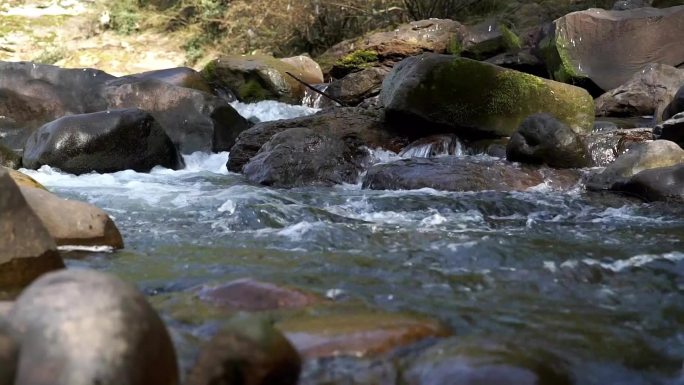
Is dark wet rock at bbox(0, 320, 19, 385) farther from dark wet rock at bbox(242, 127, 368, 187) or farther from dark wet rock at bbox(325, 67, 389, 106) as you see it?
dark wet rock at bbox(325, 67, 389, 106)

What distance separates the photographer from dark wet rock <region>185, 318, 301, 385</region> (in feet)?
7.29

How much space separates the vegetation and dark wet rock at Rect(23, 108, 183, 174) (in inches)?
291

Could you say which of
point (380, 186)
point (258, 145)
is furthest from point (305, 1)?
point (380, 186)

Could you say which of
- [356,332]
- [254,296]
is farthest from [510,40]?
[356,332]

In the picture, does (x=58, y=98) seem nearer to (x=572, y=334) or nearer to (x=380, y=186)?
(x=380, y=186)

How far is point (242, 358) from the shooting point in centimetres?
222

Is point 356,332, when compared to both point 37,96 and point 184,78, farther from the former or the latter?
point 184,78

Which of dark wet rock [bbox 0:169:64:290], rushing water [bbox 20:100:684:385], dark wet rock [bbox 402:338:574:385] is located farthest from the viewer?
dark wet rock [bbox 0:169:64:290]

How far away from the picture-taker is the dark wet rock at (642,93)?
10.2 m

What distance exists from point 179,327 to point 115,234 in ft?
6.17

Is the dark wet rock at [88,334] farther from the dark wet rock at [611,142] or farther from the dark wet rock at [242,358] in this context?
the dark wet rock at [611,142]

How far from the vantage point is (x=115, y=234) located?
15.0 ft

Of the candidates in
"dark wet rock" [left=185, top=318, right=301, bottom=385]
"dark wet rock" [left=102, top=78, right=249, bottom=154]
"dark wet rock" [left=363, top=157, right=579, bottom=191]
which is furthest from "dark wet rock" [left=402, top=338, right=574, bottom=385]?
"dark wet rock" [left=102, top=78, right=249, bottom=154]

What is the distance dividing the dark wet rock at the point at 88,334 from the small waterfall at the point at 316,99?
1099 cm
